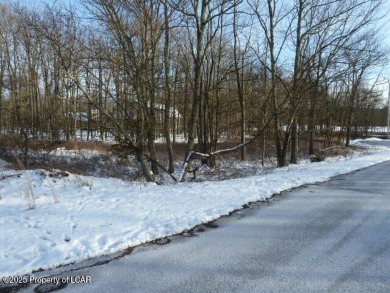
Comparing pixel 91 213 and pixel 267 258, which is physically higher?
pixel 91 213

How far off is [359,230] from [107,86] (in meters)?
9.39

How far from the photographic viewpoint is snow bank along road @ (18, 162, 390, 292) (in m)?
3.25

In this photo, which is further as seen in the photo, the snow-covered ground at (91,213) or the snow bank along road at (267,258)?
the snow-covered ground at (91,213)

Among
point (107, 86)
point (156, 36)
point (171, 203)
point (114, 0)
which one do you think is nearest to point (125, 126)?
point (107, 86)

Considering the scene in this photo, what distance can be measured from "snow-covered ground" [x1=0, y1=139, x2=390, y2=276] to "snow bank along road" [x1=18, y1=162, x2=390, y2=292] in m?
0.39

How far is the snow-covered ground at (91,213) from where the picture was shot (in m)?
3.96

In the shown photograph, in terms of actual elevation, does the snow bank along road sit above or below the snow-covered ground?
below

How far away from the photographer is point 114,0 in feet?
33.9

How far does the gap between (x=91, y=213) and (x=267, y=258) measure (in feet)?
10.6

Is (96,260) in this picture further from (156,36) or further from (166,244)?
(156,36)

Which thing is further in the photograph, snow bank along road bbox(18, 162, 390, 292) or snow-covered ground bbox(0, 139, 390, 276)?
snow-covered ground bbox(0, 139, 390, 276)

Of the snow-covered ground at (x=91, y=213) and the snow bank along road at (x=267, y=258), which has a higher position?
the snow-covered ground at (x=91, y=213)

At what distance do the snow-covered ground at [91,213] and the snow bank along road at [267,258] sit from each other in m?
0.39

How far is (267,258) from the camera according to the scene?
12.9ft
